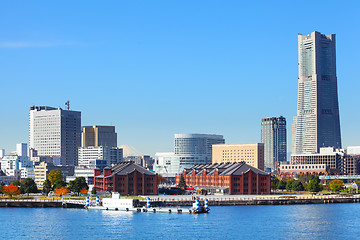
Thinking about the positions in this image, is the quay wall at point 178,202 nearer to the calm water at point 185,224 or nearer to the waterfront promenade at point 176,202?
the waterfront promenade at point 176,202

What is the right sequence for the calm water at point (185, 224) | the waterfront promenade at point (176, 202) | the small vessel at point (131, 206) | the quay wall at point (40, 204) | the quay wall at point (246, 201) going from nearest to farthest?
the calm water at point (185, 224) → the small vessel at point (131, 206) → the quay wall at point (246, 201) → the waterfront promenade at point (176, 202) → the quay wall at point (40, 204)

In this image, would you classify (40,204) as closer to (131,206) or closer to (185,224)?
(131,206)

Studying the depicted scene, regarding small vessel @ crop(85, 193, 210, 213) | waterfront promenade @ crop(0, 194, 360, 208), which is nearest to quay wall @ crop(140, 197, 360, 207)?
waterfront promenade @ crop(0, 194, 360, 208)

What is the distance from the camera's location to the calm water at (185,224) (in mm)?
119387

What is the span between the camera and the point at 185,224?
134m

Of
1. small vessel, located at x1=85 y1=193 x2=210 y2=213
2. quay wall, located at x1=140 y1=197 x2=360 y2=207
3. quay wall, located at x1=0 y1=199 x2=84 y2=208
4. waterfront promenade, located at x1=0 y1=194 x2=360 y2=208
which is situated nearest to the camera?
small vessel, located at x1=85 y1=193 x2=210 y2=213

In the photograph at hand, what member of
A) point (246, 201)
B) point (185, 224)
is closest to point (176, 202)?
point (246, 201)

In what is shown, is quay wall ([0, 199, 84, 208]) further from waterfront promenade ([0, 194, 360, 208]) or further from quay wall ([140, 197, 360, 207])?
quay wall ([140, 197, 360, 207])

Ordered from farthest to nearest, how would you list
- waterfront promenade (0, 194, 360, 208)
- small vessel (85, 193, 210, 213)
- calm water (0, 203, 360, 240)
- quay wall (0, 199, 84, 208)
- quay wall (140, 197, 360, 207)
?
quay wall (0, 199, 84, 208), waterfront promenade (0, 194, 360, 208), quay wall (140, 197, 360, 207), small vessel (85, 193, 210, 213), calm water (0, 203, 360, 240)

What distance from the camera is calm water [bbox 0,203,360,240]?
392 feet

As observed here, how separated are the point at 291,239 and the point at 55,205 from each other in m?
82.1

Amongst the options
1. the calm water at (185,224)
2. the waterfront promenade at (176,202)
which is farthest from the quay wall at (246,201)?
the calm water at (185,224)

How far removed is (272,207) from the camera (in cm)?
17675

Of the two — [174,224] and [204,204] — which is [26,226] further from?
[204,204]
